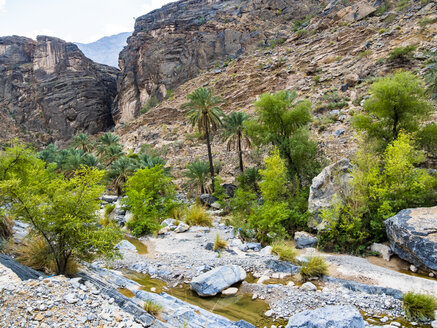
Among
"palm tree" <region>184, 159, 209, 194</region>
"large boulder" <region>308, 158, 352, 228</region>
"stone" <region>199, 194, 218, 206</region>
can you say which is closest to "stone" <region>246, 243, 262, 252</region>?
"large boulder" <region>308, 158, 352, 228</region>

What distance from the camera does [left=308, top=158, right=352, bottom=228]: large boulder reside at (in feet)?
46.6

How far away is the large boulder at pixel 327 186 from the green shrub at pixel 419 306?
7.02 m

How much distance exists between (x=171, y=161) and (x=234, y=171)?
10.6m

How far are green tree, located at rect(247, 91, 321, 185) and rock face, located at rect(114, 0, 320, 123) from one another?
34.8 meters

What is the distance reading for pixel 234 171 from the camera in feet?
94.7

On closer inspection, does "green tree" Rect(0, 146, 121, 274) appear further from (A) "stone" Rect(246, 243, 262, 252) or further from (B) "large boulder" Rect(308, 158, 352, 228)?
(B) "large boulder" Rect(308, 158, 352, 228)

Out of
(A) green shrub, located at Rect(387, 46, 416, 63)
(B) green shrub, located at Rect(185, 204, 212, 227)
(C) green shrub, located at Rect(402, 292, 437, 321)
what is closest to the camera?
(C) green shrub, located at Rect(402, 292, 437, 321)

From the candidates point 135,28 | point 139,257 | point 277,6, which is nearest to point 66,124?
point 135,28

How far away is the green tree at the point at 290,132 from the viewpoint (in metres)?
19.0

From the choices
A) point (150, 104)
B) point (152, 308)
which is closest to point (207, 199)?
point (152, 308)

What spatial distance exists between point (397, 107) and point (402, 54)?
15969mm

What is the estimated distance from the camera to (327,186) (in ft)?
48.6

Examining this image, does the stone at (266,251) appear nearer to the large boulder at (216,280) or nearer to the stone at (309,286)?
the large boulder at (216,280)

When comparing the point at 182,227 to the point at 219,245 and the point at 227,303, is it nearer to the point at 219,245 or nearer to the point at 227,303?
the point at 219,245
